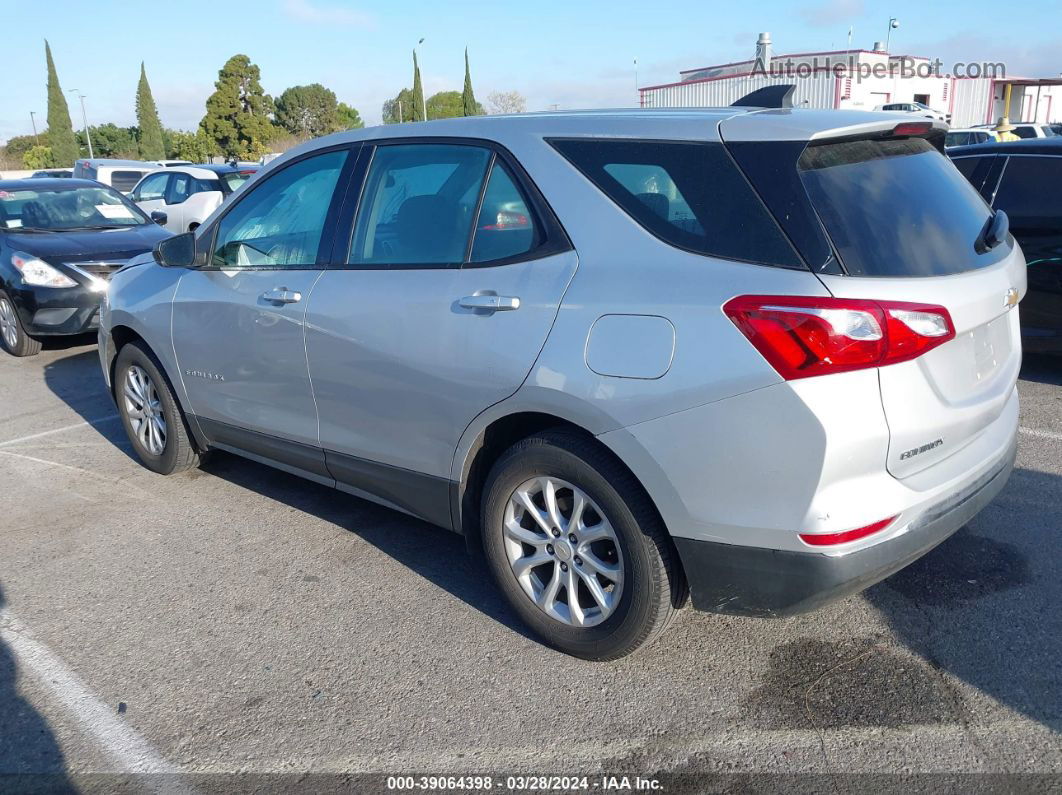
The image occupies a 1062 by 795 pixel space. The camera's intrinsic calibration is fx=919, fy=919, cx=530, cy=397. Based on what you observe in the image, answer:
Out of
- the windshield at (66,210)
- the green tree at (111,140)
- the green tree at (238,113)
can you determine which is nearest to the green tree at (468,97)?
the green tree at (238,113)

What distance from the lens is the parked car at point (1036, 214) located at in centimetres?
594

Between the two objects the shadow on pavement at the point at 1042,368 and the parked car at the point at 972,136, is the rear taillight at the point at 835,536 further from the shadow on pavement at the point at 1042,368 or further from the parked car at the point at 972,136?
the parked car at the point at 972,136

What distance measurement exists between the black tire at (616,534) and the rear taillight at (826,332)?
0.64 metres

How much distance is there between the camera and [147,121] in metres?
56.7

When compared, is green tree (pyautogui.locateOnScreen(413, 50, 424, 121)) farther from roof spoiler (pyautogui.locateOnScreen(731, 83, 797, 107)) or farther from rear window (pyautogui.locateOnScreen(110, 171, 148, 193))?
roof spoiler (pyautogui.locateOnScreen(731, 83, 797, 107))

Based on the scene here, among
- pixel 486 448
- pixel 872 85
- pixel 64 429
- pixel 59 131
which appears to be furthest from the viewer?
pixel 59 131

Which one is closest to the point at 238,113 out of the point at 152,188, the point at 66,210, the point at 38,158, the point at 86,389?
the point at 38,158

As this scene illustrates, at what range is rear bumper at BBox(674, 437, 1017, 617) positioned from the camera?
8.48ft

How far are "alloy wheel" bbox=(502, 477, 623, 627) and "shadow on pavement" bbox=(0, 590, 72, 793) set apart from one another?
155 cm

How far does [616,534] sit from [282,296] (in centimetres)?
187

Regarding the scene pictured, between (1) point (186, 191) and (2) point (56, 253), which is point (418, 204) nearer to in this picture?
(2) point (56, 253)

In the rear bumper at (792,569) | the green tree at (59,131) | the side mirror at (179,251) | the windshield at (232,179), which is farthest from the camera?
the green tree at (59,131)

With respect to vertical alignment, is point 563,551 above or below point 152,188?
below

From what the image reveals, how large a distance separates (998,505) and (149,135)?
60765mm
